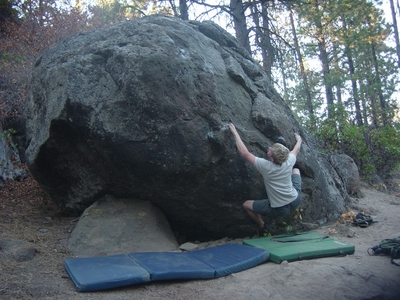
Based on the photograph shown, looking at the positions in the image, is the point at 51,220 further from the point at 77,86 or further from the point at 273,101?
the point at 273,101

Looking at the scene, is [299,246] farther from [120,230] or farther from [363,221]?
[120,230]

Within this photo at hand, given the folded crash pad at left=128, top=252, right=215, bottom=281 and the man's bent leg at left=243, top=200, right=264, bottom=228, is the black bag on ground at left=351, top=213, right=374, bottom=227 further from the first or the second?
the folded crash pad at left=128, top=252, right=215, bottom=281

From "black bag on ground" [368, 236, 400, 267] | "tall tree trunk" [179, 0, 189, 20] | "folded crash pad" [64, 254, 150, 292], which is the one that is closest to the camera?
"folded crash pad" [64, 254, 150, 292]

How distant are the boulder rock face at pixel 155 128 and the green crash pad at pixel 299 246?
1.85 feet

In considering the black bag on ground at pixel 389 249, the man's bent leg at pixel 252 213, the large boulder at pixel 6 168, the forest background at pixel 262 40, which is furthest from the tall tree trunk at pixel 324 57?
the large boulder at pixel 6 168

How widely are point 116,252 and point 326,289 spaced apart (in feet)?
8.84

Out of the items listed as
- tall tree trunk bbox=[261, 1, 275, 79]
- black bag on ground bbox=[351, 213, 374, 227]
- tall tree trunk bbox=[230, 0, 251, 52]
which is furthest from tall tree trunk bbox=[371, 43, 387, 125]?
black bag on ground bbox=[351, 213, 374, 227]

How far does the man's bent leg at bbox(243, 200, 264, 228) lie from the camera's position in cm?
529

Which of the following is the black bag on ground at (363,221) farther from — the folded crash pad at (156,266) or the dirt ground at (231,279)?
the folded crash pad at (156,266)

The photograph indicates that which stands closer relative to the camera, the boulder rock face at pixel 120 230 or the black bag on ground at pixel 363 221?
the boulder rock face at pixel 120 230

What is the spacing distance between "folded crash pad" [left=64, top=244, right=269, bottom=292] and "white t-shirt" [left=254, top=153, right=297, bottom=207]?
0.84 metres

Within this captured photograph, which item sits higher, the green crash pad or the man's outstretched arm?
the man's outstretched arm

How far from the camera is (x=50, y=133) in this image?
16.9ft

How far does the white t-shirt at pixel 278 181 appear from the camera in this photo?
5066 mm
